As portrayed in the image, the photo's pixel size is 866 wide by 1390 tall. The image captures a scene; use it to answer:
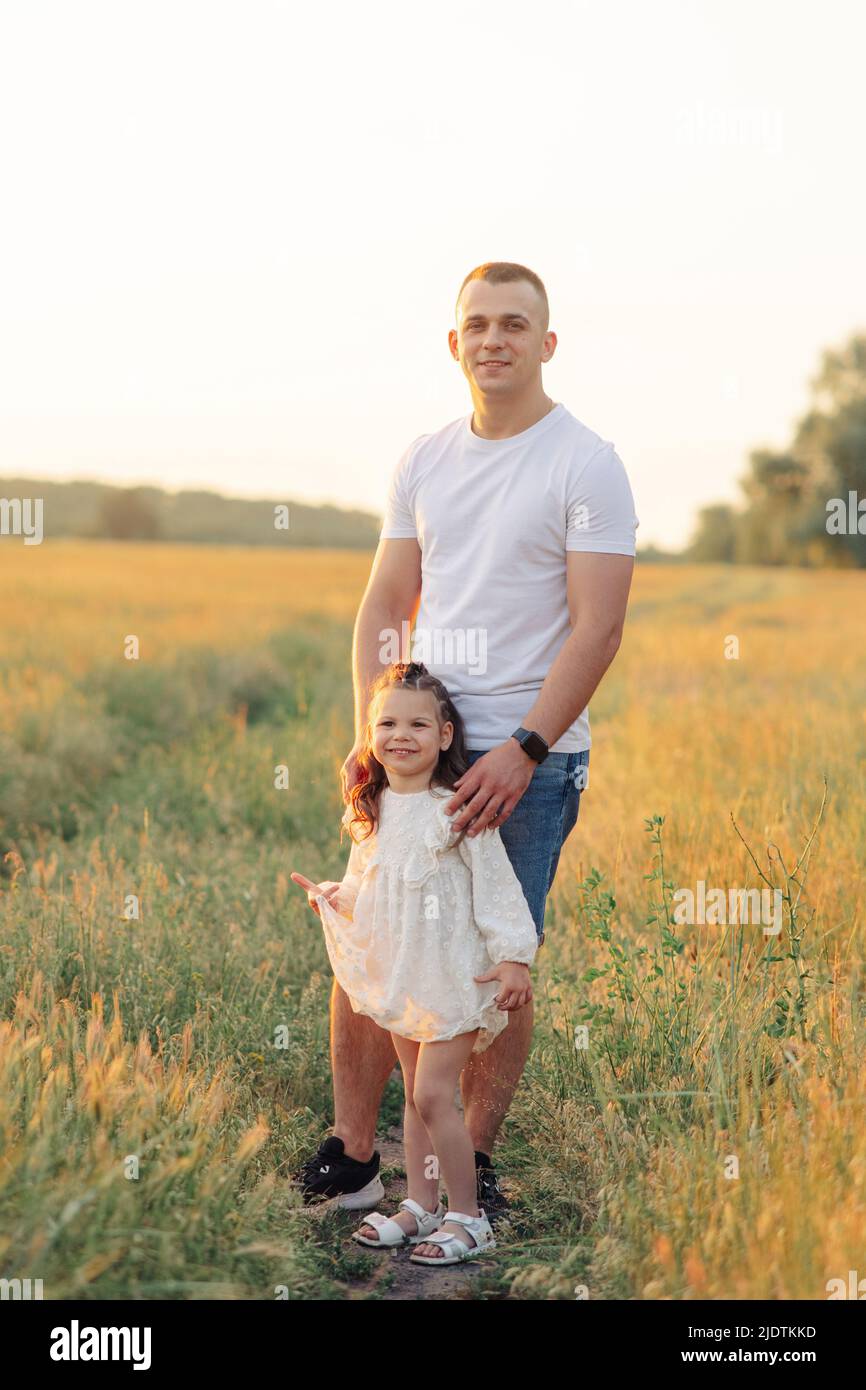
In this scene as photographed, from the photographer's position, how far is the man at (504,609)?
3.57m

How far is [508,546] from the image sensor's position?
12.0ft

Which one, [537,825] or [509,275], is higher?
[509,275]

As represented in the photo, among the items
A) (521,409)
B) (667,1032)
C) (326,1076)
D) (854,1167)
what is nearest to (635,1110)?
(667,1032)

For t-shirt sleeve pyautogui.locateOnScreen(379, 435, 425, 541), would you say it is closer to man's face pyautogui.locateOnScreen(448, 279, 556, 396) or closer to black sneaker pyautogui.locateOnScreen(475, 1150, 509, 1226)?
man's face pyautogui.locateOnScreen(448, 279, 556, 396)

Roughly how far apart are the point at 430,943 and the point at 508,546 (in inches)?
42.4

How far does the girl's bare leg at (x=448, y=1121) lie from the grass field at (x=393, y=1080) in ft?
0.50

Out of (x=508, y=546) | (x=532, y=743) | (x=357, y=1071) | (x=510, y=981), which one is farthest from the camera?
(x=357, y=1071)

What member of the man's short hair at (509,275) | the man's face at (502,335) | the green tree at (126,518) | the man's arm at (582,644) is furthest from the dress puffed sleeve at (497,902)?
the green tree at (126,518)

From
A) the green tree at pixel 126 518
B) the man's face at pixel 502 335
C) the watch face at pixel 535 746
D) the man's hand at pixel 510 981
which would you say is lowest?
the man's hand at pixel 510 981

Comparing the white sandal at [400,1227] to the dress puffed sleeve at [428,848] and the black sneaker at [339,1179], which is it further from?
the dress puffed sleeve at [428,848]

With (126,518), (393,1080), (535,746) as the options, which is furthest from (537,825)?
(126,518)

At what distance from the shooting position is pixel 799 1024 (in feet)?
12.9

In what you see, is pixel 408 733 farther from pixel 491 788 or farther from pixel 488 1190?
pixel 488 1190
